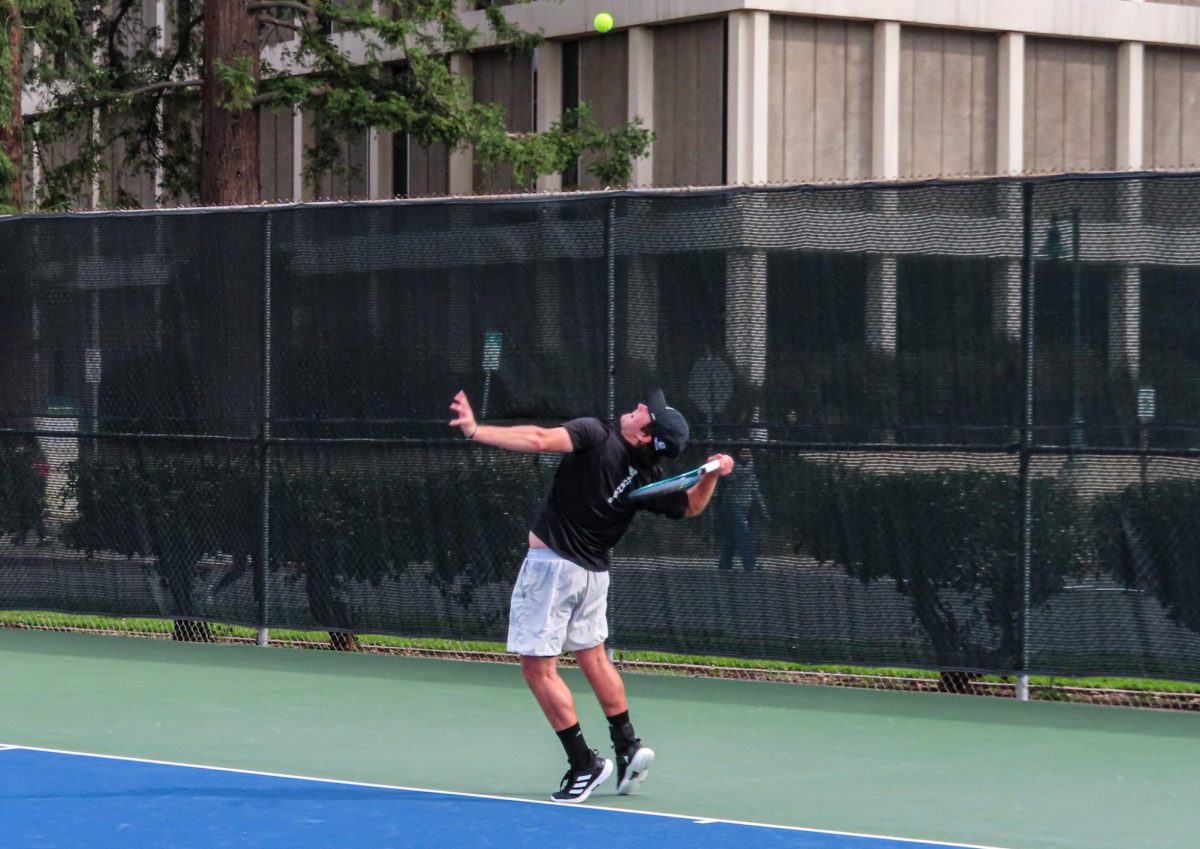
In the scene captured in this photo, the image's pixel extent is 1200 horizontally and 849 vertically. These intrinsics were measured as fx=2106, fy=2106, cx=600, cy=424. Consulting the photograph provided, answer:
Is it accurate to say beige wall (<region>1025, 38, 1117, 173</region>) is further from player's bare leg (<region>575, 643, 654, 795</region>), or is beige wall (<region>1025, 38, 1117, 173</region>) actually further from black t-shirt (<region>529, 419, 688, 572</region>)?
player's bare leg (<region>575, 643, 654, 795</region>)

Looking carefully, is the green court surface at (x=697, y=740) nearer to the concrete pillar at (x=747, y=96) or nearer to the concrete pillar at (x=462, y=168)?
the concrete pillar at (x=747, y=96)

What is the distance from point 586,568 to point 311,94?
14.0 metres

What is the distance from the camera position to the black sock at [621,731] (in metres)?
7.96

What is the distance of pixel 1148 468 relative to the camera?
10102 mm

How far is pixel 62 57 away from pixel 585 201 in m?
13.5

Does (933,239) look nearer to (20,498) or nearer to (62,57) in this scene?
(20,498)

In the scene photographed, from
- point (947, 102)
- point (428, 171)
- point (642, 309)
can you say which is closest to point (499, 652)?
point (642, 309)

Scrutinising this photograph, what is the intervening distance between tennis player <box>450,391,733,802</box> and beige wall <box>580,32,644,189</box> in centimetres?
1878

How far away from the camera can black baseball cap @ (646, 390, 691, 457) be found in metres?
7.92

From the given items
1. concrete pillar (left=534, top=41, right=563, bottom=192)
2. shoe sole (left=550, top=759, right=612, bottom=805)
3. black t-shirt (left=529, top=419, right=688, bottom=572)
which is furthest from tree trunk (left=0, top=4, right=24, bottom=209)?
shoe sole (left=550, top=759, right=612, bottom=805)

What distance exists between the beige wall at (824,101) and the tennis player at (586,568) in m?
18.1

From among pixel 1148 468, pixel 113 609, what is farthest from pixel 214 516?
pixel 1148 468

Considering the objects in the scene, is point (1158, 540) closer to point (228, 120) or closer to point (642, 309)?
point (642, 309)

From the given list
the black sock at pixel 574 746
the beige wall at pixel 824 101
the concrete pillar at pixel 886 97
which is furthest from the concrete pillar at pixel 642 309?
the concrete pillar at pixel 886 97
